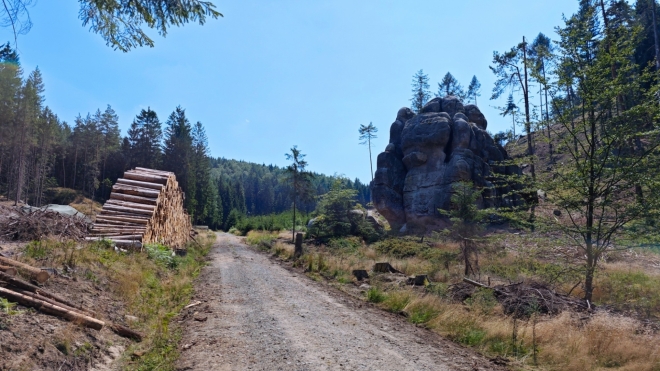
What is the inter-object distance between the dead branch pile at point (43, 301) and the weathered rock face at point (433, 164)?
32915 millimetres

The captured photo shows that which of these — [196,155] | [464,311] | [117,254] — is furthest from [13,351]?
[196,155]

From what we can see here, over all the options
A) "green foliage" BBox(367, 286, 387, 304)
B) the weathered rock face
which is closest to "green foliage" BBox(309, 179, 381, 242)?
the weathered rock face

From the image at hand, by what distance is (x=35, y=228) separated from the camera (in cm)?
1112

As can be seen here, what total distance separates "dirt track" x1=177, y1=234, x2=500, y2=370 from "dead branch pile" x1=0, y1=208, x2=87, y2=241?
4706 millimetres

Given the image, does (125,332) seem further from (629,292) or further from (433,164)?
(433,164)

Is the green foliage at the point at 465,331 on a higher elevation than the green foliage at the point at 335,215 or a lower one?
lower

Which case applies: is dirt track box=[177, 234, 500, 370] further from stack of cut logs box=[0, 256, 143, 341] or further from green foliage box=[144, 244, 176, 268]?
green foliage box=[144, 244, 176, 268]

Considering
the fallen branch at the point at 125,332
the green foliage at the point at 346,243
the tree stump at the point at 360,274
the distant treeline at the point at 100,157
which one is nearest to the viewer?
the fallen branch at the point at 125,332

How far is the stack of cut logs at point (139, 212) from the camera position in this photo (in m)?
12.0

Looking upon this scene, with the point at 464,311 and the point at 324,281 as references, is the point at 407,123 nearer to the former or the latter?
the point at 324,281

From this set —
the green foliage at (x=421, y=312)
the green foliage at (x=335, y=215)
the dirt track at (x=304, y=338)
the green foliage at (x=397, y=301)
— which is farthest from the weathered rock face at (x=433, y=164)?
the dirt track at (x=304, y=338)

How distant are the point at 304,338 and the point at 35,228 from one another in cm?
985

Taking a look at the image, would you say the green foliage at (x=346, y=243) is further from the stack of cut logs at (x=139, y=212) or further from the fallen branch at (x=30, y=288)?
the fallen branch at (x=30, y=288)

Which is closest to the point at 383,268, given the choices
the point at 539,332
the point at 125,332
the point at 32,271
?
the point at 539,332
